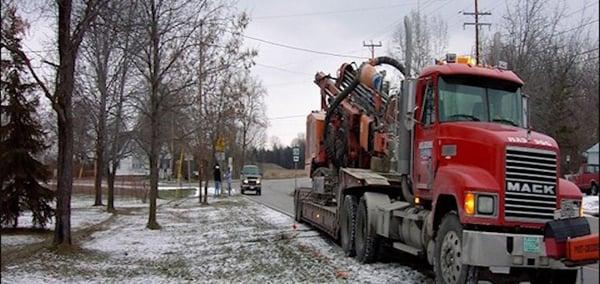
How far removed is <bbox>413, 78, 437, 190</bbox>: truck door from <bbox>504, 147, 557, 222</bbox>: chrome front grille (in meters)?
1.73

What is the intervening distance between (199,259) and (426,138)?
547 cm

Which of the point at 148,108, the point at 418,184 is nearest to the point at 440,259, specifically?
the point at 418,184

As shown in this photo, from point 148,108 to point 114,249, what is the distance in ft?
34.8

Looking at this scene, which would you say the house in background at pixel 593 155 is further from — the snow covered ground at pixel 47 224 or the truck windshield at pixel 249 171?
the truck windshield at pixel 249 171

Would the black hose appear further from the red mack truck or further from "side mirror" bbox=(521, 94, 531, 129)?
"side mirror" bbox=(521, 94, 531, 129)

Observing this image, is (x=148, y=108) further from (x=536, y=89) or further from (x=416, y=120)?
(x=536, y=89)

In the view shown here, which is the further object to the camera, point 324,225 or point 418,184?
point 324,225

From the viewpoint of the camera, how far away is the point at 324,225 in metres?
16.7

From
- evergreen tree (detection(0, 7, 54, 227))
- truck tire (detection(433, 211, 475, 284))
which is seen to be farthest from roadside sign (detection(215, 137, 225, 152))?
truck tire (detection(433, 211, 475, 284))

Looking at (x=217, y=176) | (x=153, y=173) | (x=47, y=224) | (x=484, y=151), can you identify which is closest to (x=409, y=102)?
(x=484, y=151)

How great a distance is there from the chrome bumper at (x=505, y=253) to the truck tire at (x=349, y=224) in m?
5.36

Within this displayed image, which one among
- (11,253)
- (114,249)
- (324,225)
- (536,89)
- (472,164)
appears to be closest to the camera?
(472,164)

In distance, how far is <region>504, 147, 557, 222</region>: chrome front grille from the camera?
851 cm

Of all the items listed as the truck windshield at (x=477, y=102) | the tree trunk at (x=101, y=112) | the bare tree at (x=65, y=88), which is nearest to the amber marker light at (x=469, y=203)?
the truck windshield at (x=477, y=102)
